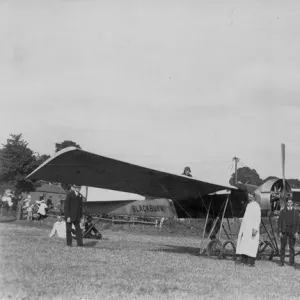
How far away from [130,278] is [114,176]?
4.76 metres

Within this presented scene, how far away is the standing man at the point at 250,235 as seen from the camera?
37.2 ft

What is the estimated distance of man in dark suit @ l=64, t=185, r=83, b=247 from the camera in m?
13.4

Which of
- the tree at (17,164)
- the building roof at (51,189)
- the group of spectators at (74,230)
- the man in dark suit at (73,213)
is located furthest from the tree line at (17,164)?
the man in dark suit at (73,213)

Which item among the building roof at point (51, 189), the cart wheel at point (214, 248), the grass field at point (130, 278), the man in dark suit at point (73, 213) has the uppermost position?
the building roof at point (51, 189)

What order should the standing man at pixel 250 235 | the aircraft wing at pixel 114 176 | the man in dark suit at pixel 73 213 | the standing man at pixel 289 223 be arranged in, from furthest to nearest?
the man in dark suit at pixel 73 213 → the standing man at pixel 289 223 → the standing man at pixel 250 235 → the aircraft wing at pixel 114 176

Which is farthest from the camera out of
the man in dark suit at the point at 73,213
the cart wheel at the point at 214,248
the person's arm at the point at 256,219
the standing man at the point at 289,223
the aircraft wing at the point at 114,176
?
the man in dark suit at the point at 73,213

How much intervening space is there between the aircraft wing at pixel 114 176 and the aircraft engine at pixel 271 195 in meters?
0.95

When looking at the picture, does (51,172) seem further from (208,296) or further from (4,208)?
(4,208)

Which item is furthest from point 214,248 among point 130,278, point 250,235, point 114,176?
point 130,278

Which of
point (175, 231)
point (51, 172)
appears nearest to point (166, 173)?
point (51, 172)

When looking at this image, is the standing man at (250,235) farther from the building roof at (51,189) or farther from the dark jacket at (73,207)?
the building roof at (51,189)

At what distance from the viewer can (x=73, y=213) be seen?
13.5 metres

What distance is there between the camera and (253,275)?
9508 mm

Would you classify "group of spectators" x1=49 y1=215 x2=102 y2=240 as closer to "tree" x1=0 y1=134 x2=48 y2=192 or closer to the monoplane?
the monoplane
